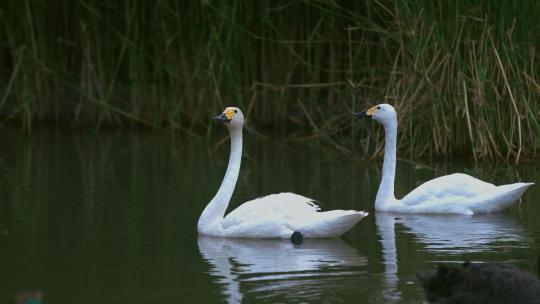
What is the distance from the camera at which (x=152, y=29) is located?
54.7ft

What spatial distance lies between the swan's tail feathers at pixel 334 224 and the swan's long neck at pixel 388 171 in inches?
56.4

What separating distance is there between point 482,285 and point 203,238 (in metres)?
3.24

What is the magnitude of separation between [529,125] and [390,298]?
19.4 ft

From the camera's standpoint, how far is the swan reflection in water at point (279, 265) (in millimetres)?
7234

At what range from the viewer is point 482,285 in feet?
20.9

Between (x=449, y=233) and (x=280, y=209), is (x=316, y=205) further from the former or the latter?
(x=449, y=233)

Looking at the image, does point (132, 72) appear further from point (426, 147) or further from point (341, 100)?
point (426, 147)

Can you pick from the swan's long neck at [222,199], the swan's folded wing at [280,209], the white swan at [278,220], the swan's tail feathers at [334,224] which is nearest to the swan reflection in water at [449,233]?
the swan's tail feathers at [334,224]

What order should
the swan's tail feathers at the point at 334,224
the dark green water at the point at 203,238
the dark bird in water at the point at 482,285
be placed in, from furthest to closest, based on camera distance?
the swan's tail feathers at the point at 334,224 → the dark green water at the point at 203,238 → the dark bird in water at the point at 482,285

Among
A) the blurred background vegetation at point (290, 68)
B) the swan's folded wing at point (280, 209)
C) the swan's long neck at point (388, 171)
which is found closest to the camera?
the swan's folded wing at point (280, 209)

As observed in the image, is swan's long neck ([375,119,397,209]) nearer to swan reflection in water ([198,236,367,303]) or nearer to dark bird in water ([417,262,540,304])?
swan reflection in water ([198,236,367,303])

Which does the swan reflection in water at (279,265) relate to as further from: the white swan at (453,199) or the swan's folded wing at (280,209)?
the white swan at (453,199)

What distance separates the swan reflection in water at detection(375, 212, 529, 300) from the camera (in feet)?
27.6

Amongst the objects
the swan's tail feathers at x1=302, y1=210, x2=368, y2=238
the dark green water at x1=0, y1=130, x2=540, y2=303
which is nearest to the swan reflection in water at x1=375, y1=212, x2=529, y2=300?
the dark green water at x1=0, y1=130, x2=540, y2=303
